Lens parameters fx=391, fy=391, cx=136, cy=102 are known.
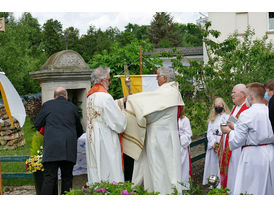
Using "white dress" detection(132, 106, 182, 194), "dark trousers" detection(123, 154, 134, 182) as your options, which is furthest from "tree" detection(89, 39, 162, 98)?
"white dress" detection(132, 106, 182, 194)

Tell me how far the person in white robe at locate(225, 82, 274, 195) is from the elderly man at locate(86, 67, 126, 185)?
1.60 metres

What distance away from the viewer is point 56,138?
5.23 metres

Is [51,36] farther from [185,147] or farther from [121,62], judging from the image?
[185,147]

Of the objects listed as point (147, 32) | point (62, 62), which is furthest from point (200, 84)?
point (147, 32)

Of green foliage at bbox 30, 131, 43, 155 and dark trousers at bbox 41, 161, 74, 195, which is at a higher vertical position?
green foliage at bbox 30, 131, 43, 155

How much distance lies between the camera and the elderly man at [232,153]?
5793mm

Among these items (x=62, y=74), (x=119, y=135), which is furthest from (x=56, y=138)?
(x=62, y=74)

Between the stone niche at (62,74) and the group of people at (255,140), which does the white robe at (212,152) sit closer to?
the group of people at (255,140)

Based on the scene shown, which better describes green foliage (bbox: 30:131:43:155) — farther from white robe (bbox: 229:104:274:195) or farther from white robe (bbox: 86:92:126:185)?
white robe (bbox: 229:104:274:195)

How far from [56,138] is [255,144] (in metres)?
2.55

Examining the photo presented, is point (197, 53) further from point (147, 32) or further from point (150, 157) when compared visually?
point (150, 157)

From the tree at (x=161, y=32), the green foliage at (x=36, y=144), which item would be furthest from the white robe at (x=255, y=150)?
the tree at (x=161, y=32)

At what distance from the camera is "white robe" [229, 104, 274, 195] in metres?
4.56

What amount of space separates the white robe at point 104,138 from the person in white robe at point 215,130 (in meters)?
1.97
